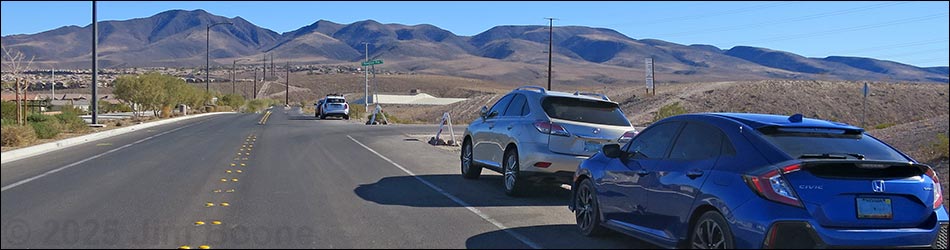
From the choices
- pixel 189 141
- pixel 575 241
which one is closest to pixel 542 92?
pixel 575 241

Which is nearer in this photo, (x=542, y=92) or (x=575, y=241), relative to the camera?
(x=575, y=241)

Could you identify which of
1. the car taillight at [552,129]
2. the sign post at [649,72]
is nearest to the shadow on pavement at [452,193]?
the car taillight at [552,129]

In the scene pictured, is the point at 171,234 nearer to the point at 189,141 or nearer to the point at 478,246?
the point at 478,246

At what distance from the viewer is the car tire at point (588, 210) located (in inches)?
347

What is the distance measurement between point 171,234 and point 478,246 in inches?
121

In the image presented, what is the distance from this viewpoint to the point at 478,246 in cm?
826

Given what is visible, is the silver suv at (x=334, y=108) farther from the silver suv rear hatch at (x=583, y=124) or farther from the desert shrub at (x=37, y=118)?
the silver suv rear hatch at (x=583, y=124)

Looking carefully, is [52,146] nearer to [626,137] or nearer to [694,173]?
[626,137]

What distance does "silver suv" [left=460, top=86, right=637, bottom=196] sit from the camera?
454 inches

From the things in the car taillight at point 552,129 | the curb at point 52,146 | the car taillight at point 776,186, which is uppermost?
the car taillight at point 552,129

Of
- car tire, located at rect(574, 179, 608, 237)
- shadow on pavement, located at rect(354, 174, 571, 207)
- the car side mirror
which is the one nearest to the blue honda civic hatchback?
the car side mirror

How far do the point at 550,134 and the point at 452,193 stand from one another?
6.19 ft

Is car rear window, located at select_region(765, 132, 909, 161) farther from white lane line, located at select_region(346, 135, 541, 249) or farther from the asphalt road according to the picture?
white lane line, located at select_region(346, 135, 541, 249)

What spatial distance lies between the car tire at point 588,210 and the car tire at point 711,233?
1616mm
